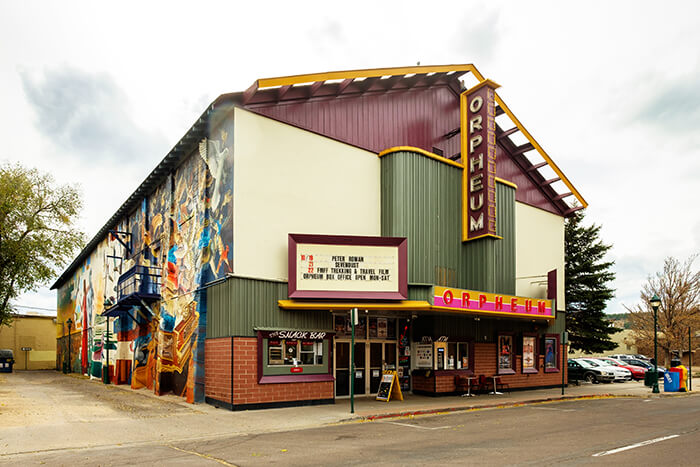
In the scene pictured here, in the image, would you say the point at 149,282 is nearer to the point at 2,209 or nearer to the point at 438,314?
the point at 438,314

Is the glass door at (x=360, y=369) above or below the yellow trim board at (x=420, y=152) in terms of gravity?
below

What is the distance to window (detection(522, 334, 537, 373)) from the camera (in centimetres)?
2529

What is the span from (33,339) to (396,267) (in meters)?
54.3

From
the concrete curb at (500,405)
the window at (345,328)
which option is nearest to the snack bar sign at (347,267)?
the window at (345,328)

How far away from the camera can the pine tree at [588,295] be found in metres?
35.0

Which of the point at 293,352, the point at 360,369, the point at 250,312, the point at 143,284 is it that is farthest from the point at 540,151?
the point at 143,284

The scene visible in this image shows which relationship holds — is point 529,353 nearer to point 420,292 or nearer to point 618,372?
point 420,292

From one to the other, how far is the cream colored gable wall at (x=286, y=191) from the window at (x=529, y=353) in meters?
9.30

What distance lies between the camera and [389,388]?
19125 mm

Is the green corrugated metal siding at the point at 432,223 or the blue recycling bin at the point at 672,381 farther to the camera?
the blue recycling bin at the point at 672,381

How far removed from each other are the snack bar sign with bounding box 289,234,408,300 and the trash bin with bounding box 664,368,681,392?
14875mm

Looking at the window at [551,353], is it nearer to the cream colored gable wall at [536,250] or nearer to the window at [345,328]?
the cream colored gable wall at [536,250]

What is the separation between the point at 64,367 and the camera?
46281 mm

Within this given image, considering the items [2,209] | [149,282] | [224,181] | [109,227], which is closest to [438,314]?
[224,181]
